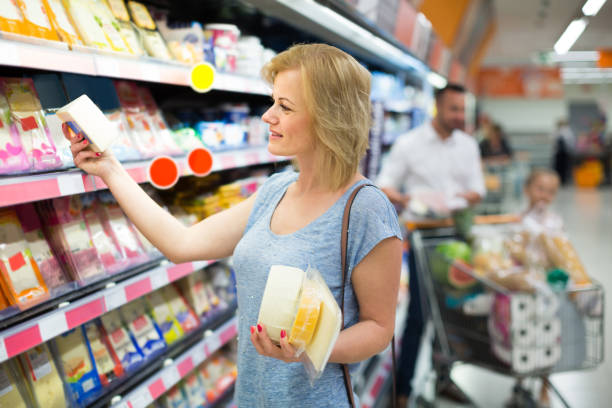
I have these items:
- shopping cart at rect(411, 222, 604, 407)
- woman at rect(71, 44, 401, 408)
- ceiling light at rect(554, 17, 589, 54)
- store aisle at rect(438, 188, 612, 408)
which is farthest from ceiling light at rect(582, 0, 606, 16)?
woman at rect(71, 44, 401, 408)

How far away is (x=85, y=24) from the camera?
1.51 meters

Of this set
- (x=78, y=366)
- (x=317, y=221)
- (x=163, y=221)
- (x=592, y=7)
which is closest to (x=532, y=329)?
(x=317, y=221)

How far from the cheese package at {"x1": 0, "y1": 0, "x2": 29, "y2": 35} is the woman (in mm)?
303

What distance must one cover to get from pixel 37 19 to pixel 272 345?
107 cm

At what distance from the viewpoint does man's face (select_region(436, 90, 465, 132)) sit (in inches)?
127

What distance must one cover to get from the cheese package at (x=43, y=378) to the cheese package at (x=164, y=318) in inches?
19.6

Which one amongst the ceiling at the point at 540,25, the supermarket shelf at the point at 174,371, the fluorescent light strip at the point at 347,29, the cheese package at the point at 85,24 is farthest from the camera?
the ceiling at the point at 540,25

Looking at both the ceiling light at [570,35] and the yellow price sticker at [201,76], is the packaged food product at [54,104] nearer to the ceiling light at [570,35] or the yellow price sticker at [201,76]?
the yellow price sticker at [201,76]

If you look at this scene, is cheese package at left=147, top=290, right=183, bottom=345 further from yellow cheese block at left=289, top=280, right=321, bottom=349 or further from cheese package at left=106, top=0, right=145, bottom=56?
yellow cheese block at left=289, top=280, right=321, bottom=349

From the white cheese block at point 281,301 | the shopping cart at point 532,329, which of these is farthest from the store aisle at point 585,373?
the white cheese block at point 281,301

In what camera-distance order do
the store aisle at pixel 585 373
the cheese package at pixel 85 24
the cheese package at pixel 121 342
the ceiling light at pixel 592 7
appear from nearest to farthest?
1. the cheese package at pixel 85 24
2. the cheese package at pixel 121 342
3. the store aisle at pixel 585 373
4. the ceiling light at pixel 592 7

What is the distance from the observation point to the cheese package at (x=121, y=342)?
68.5 inches

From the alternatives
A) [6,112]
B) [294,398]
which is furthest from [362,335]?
[6,112]

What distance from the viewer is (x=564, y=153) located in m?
15.5
